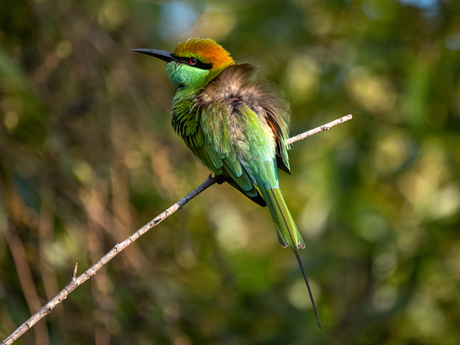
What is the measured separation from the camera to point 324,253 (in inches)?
108

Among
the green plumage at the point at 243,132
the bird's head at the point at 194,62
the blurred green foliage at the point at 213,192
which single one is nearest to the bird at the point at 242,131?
the green plumage at the point at 243,132

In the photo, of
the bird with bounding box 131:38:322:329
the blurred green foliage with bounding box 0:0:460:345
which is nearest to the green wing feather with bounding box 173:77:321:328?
the bird with bounding box 131:38:322:329

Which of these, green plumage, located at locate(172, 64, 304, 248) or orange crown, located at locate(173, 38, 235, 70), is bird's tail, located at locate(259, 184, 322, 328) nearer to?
green plumage, located at locate(172, 64, 304, 248)

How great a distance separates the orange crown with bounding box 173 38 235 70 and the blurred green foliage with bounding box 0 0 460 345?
0.58 meters

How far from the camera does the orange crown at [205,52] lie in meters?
2.36

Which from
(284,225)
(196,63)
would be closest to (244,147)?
(284,225)

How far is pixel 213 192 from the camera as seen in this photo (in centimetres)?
335

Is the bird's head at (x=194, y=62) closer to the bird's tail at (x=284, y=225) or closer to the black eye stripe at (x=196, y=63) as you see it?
the black eye stripe at (x=196, y=63)

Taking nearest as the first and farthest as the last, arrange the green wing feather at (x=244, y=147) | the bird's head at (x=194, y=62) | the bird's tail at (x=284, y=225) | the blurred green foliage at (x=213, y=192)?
the bird's tail at (x=284, y=225) < the green wing feather at (x=244, y=147) < the bird's head at (x=194, y=62) < the blurred green foliage at (x=213, y=192)

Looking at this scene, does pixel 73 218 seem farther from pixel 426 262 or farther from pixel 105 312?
pixel 426 262

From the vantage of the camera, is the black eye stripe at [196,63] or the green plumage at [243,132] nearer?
the green plumage at [243,132]

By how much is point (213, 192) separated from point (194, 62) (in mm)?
1189

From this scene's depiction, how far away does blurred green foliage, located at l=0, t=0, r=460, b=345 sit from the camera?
2418 millimetres

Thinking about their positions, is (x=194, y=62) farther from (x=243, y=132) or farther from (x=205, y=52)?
(x=243, y=132)
